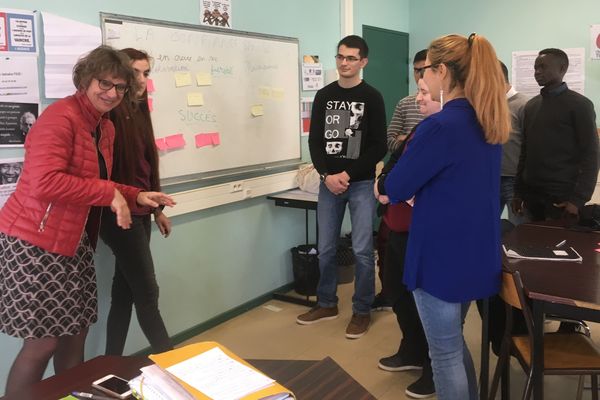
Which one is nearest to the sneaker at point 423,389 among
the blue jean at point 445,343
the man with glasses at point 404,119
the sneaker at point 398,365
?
the sneaker at point 398,365

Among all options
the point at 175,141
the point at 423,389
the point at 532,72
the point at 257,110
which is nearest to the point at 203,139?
the point at 175,141

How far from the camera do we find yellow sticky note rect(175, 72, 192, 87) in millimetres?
2902

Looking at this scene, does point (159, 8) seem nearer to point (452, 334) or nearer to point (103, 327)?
point (103, 327)

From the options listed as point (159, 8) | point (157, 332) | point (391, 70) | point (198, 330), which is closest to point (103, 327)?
point (157, 332)

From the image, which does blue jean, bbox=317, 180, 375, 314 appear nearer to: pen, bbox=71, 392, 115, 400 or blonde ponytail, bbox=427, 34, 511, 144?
blonde ponytail, bbox=427, 34, 511, 144

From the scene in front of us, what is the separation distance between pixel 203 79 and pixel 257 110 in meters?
0.52

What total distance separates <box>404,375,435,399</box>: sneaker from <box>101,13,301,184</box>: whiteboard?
1633 mm

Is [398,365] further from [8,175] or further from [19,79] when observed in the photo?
[19,79]

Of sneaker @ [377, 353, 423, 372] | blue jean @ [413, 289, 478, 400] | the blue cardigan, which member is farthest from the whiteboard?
blue jean @ [413, 289, 478, 400]

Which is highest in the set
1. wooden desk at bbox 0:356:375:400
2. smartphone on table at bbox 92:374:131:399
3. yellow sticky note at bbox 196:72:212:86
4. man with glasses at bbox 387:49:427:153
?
yellow sticky note at bbox 196:72:212:86

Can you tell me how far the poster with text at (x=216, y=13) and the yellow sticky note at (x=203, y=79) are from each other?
285 millimetres

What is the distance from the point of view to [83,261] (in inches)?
77.0

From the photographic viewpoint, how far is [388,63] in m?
5.02

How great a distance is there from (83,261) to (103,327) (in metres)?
0.84
